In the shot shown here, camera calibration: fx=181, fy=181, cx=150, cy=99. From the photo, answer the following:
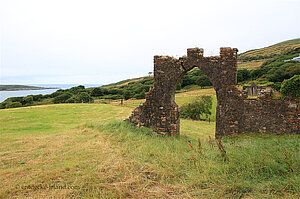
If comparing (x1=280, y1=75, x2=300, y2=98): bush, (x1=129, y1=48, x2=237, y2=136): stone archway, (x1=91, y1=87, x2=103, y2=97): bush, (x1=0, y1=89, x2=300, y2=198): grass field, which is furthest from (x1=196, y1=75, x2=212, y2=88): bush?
(x1=0, y1=89, x2=300, y2=198): grass field

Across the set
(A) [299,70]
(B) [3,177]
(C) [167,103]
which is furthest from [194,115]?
(A) [299,70]

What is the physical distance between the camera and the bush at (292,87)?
6.68 metres

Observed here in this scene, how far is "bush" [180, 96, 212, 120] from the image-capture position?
80.1 feet

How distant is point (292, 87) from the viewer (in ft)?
22.5

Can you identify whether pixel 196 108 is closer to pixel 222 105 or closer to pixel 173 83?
pixel 173 83

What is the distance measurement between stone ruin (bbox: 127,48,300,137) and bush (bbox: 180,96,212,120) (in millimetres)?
16338

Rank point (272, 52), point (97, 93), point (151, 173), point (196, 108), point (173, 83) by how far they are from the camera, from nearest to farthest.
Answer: point (151, 173)
point (173, 83)
point (196, 108)
point (97, 93)
point (272, 52)

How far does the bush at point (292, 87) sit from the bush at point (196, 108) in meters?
17.4

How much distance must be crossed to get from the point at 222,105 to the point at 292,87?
2576 millimetres

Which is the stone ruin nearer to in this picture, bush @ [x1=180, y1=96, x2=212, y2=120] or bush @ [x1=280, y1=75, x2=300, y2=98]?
bush @ [x1=280, y1=75, x2=300, y2=98]

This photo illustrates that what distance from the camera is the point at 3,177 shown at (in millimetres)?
4609

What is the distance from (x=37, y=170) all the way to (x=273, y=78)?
5243 centimetres


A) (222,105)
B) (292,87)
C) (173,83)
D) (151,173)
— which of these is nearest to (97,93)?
(173,83)

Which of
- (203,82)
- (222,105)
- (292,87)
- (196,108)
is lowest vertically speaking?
(196,108)
